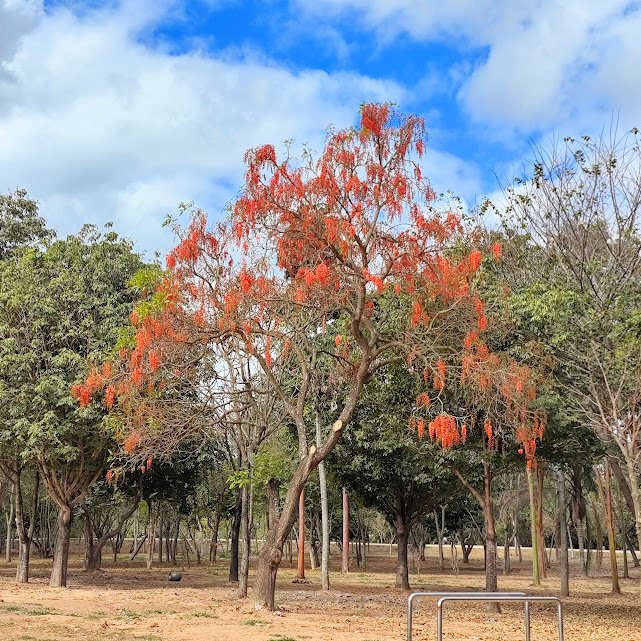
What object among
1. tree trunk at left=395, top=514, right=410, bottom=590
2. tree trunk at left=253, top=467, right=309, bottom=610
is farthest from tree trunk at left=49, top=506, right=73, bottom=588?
tree trunk at left=395, top=514, right=410, bottom=590

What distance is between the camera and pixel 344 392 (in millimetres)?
22281

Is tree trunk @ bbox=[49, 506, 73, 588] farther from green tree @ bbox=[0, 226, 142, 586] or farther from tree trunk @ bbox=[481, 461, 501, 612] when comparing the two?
tree trunk @ bbox=[481, 461, 501, 612]

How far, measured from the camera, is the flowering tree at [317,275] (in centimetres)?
1397

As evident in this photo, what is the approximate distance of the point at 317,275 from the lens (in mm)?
13383

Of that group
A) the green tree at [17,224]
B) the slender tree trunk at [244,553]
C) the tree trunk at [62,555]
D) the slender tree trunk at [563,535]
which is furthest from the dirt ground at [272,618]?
the green tree at [17,224]

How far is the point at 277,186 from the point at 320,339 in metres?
7.35

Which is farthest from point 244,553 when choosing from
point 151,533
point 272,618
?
point 151,533

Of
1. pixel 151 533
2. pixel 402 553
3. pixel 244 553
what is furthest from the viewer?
pixel 151 533

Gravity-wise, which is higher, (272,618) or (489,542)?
(489,542)

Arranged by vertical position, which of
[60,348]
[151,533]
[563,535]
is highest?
[60,348]

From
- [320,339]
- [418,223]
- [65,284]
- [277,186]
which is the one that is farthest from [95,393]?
[418,223]

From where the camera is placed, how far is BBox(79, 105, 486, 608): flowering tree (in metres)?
14.0

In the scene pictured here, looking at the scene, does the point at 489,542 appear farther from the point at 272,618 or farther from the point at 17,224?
the point at 17,224

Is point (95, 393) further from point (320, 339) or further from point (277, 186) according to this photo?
point (277, 186)
